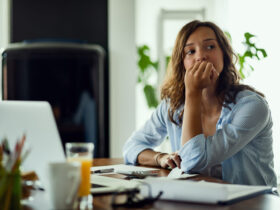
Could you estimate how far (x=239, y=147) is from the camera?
4.94 ft

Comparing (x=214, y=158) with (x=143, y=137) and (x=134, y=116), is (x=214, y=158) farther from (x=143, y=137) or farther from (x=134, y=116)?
(x=134, y=116)

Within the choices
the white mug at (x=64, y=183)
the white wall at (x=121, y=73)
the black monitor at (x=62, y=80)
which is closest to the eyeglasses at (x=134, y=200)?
the white mug at (x=64, y=183)

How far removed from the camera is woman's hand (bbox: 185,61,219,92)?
1.60m

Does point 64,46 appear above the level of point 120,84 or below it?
above

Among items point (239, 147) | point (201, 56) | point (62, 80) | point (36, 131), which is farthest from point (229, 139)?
point (62, 80)

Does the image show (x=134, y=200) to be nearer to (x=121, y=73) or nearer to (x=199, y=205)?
(x=199, y=205)

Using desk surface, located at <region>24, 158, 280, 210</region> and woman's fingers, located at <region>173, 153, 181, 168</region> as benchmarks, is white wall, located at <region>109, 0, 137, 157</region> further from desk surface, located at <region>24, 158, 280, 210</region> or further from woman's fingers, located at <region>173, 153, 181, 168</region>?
desk surface, located at <region>24, 158, 280, 210</region>

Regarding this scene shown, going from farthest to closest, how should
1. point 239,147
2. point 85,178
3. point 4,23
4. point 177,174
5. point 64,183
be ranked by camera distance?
point 4,23 → point 239,147 → point 177,174 → point 85,178 → point 64,183

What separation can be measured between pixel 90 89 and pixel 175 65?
145cm

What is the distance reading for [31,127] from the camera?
3.38 feet

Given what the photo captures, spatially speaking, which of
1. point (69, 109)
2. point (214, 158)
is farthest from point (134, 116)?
point (214, 158)

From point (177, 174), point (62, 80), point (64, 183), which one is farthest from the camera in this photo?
point (62, 80)

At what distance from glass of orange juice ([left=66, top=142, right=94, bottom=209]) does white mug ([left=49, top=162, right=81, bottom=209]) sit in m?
0.07

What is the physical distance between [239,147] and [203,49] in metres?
Result: 0.50
